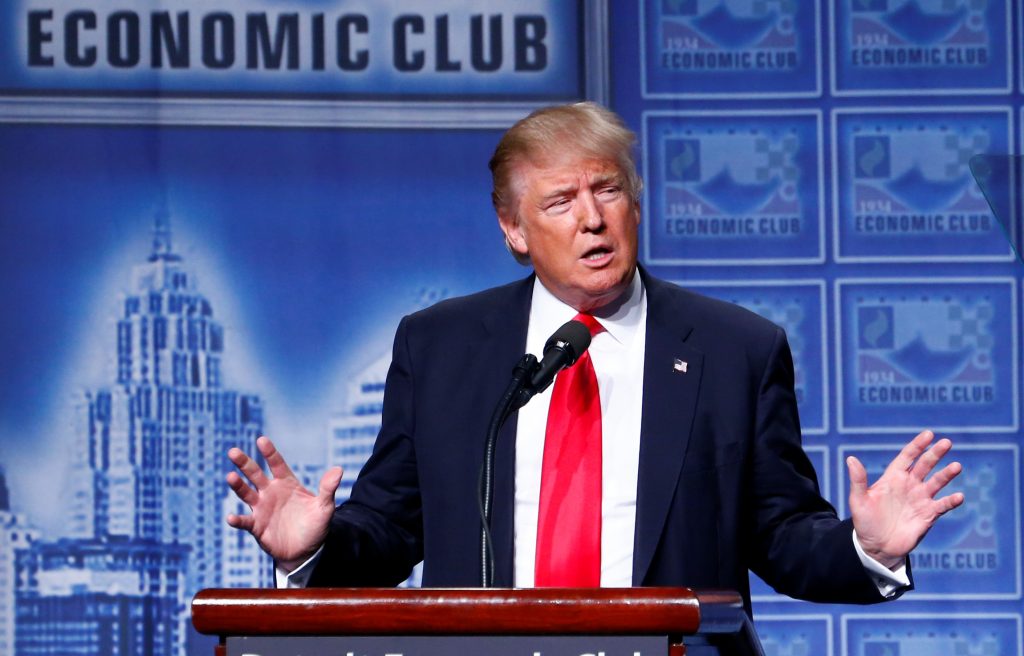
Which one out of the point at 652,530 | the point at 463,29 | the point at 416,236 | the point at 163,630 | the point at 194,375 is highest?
the point at 463,29

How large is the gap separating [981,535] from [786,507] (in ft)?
5.50

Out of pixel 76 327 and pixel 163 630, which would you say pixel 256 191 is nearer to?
pixel 76 327

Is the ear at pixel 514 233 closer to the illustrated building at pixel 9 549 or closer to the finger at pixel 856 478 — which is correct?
the finger at pixel 856 478

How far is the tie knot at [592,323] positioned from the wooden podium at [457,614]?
77 cm

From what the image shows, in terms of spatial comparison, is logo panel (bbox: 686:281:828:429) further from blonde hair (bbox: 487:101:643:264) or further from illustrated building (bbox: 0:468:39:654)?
illustrated building (bbox: 0:468:39:654)

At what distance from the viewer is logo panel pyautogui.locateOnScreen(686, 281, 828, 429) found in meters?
3.26

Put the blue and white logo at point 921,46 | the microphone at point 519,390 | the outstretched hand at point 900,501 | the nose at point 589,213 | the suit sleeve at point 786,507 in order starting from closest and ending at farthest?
the microphone at point 519,390
the outstretched hand at point 900,501
the suit sleeve at point 786,507
the nose at point 589,213
the blue and white logo at point 921,46

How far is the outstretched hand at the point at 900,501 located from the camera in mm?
1459

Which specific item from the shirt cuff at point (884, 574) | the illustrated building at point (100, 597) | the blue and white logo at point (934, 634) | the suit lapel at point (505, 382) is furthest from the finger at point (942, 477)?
the illustrated building at point (100, 597)

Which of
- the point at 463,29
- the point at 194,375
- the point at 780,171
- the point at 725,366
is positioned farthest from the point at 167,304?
the point at 725,366

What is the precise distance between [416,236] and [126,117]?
783 millimetres

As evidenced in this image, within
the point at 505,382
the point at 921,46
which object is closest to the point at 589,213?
the point at 505,382

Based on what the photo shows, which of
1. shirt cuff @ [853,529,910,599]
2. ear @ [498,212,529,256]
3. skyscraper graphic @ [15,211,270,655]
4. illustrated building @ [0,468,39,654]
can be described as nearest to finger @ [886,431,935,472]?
shirt cuff @ [853,529,910,599]

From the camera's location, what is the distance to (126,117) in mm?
3289
